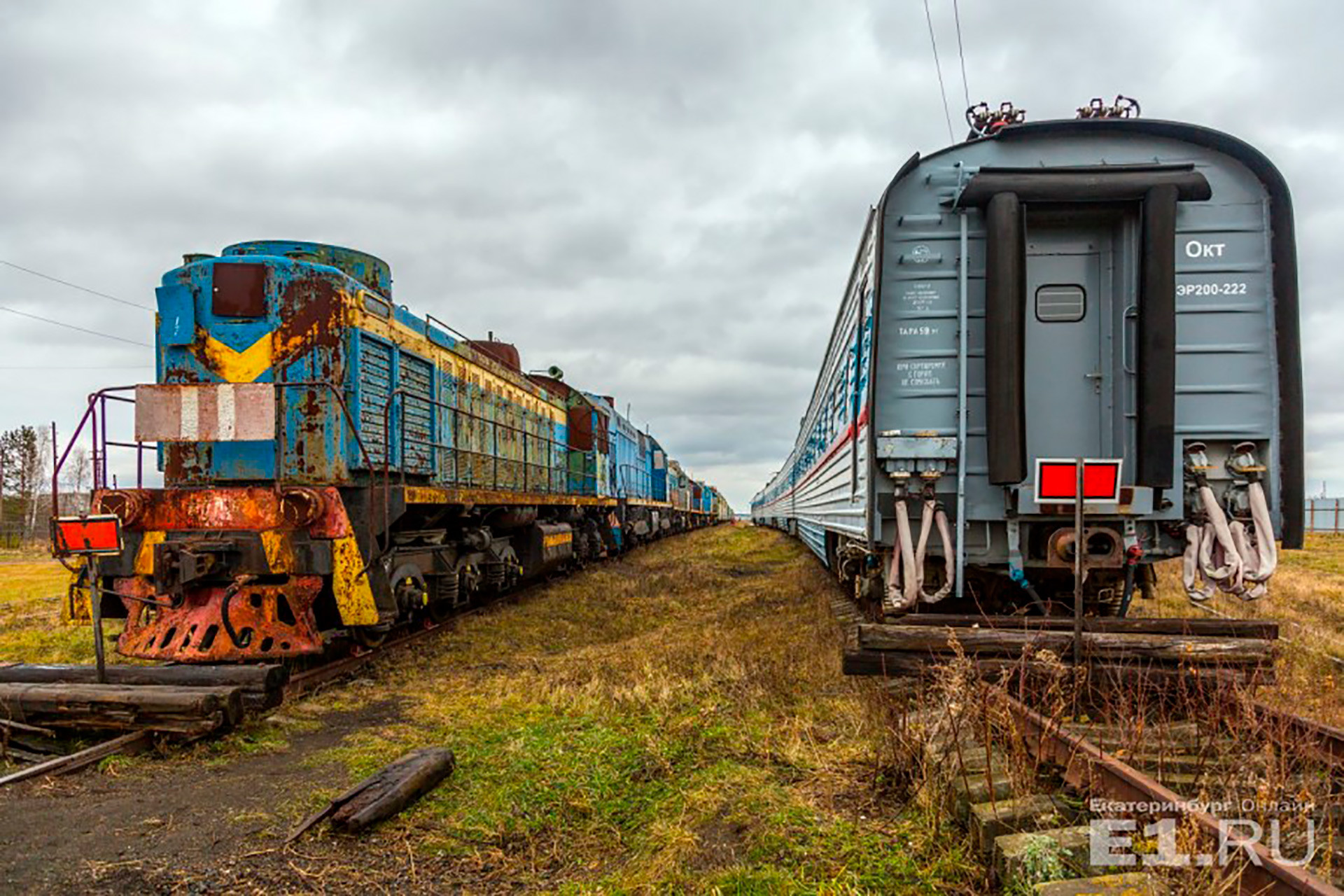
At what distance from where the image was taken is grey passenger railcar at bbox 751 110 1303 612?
5316 mm

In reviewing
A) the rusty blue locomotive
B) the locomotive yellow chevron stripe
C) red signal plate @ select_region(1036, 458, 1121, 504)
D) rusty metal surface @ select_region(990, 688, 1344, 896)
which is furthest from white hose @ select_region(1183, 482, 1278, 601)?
the locomotive yellow chevron stripe

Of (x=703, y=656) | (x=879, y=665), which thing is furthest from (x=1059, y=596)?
(x=703, y=656)

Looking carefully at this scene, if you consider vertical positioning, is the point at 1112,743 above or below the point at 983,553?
below

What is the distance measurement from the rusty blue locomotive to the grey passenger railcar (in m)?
4.18

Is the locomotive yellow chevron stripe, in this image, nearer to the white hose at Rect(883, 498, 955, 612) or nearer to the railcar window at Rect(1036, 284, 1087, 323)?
the white hose at Rect(883, 498, 955, 612)

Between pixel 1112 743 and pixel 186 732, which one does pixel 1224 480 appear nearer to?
pixel 1112 743

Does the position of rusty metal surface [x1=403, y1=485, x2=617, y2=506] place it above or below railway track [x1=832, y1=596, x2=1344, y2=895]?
above

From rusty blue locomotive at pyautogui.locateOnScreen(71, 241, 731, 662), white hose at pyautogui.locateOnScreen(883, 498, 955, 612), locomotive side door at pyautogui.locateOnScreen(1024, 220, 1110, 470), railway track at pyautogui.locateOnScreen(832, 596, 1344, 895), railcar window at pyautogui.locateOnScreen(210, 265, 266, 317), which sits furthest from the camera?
railcar window at pyautogui.locateOnScreen(210, 265, 266, 317)

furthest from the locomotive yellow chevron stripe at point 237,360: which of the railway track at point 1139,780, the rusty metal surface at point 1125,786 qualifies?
the rusty metal surface at point 1125,786

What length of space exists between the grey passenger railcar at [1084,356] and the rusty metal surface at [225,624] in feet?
14.2

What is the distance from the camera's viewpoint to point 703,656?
7492mm

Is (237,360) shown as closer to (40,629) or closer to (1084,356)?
(40,629)

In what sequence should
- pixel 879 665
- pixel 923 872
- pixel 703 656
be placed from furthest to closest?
pixel 703 656
pixel 879 665
pixel 923 872

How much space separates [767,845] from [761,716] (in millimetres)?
1940
